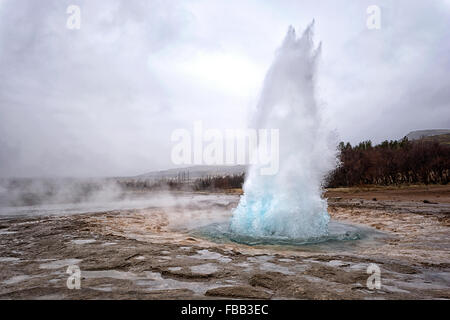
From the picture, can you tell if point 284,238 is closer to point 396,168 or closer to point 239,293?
point 239,293

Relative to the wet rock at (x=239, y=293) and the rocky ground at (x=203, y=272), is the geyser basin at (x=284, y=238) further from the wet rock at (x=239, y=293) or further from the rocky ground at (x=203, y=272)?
the wet rock at (x=239, y=293)

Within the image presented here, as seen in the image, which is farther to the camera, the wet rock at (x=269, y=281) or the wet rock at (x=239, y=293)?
the wet rock at (x=269, y=281)

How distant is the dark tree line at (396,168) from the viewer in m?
38.4

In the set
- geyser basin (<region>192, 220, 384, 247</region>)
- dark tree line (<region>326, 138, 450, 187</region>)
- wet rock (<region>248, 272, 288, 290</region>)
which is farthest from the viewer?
dark tree line (<region>326, 138, 450, 187</region>)

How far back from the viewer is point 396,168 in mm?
42375

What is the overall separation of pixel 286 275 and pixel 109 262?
2887 mm

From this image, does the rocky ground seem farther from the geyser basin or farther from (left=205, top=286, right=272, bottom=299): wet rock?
the geyser basin

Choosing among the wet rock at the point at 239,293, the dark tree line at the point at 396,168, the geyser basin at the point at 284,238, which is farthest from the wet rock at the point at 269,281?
the dark tree line at the point at 396,168

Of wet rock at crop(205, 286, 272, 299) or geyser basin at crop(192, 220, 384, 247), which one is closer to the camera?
wet rock at crop(205, 286, 272, 299)

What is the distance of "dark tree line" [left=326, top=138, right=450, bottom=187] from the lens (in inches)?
1513

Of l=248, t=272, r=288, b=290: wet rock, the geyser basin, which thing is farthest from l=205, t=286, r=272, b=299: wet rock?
the geyser basin

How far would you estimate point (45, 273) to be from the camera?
3.61 m
